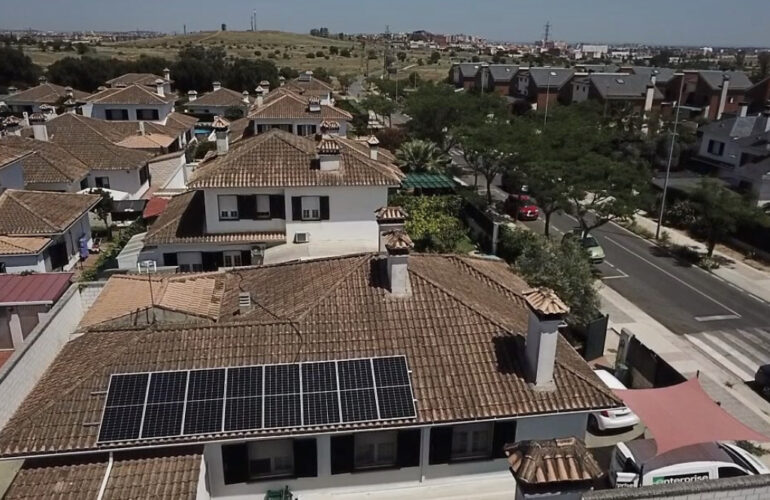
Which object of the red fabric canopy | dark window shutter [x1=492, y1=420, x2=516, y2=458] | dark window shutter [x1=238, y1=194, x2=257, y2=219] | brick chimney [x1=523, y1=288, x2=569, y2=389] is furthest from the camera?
dark window shutter [x1=238, y1=194, x2=257, y2=219]

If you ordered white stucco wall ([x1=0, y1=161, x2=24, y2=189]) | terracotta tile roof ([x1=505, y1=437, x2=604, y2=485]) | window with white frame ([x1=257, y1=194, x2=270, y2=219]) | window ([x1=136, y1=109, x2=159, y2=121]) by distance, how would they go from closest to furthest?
terracotta tile roof ([x1=505, y1=437, x2=604, y2=485]) < window with white frame ([x1=257, y1=194, x2=270, y2=219]) < white stucco wall ([x1=0, y1=161, x2=24, y2=189]) < window ([x1=136, y1=109, x2=159, y2=121])

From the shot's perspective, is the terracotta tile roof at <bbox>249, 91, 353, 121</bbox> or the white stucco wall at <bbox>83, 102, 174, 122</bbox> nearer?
the terracotta tile roof at <bbox>249, 91, 353, 121</bbox>

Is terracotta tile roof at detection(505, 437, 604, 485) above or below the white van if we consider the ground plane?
above

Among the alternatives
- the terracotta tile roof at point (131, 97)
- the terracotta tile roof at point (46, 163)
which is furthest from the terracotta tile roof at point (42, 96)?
the terracotta tile roof at point (46, 163)

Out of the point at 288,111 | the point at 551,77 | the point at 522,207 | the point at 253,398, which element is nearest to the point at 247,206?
the point at 253,398

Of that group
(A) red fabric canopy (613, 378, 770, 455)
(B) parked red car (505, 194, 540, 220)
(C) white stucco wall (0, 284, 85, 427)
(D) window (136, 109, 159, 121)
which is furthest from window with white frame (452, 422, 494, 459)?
(D) window (136, 109, 159, 121)

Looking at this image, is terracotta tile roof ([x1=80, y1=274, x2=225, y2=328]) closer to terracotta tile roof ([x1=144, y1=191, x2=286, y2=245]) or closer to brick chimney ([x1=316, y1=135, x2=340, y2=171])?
terracotta tile roof ([x1=144, y1=191, x2=286, y2=245])

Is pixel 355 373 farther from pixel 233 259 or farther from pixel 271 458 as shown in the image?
pixel 233 259

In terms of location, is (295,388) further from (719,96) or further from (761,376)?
(719,96)
